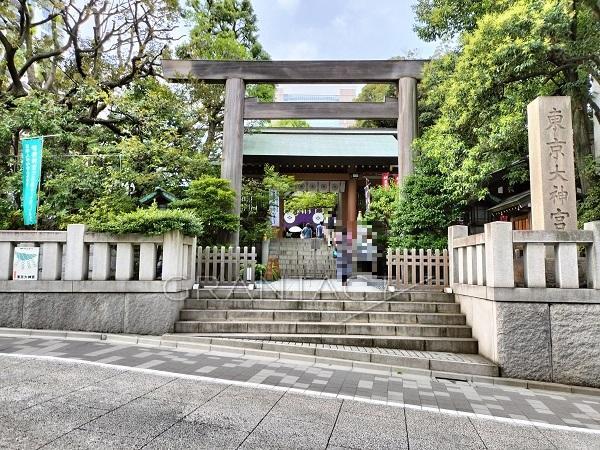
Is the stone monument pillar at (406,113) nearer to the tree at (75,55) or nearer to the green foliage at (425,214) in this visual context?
the green foliage at (425,214)

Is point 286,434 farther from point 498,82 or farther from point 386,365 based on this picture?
point 498,82

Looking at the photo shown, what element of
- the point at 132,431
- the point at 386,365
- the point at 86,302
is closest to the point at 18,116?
the point at 86,302

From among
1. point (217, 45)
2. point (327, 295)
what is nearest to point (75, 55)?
point (217, 45)

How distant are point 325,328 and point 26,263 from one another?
6.40 meters

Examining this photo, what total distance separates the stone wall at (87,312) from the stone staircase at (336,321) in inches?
25.1

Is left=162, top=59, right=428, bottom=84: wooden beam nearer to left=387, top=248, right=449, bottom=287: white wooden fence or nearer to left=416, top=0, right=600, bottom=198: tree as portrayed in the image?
left=416, top=0, right=600, bottom=198: tree

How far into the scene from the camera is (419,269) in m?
9.70

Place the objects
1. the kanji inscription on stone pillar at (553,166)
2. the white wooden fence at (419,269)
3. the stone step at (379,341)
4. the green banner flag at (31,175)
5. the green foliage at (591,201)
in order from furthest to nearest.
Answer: the green banner flag at (31,175) < the white wooden fence at (419,269) < the green foliage at (591,201) < the stone step at (379,341) < the kanji inscription on stone pillar at (553,166)

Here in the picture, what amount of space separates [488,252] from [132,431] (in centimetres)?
618

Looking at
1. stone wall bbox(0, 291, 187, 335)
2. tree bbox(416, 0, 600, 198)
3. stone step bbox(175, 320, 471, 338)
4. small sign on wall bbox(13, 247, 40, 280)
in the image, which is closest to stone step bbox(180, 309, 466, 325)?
stone step bbox(175, 320, 471, 338)

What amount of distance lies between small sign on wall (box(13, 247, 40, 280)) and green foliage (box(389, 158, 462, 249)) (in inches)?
378

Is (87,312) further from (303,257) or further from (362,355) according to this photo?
(303,257)

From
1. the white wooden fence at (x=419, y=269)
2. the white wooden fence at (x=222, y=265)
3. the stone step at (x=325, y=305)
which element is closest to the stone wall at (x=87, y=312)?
the stone step at (x=325, y=305)

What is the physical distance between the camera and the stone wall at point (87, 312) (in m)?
7.73
